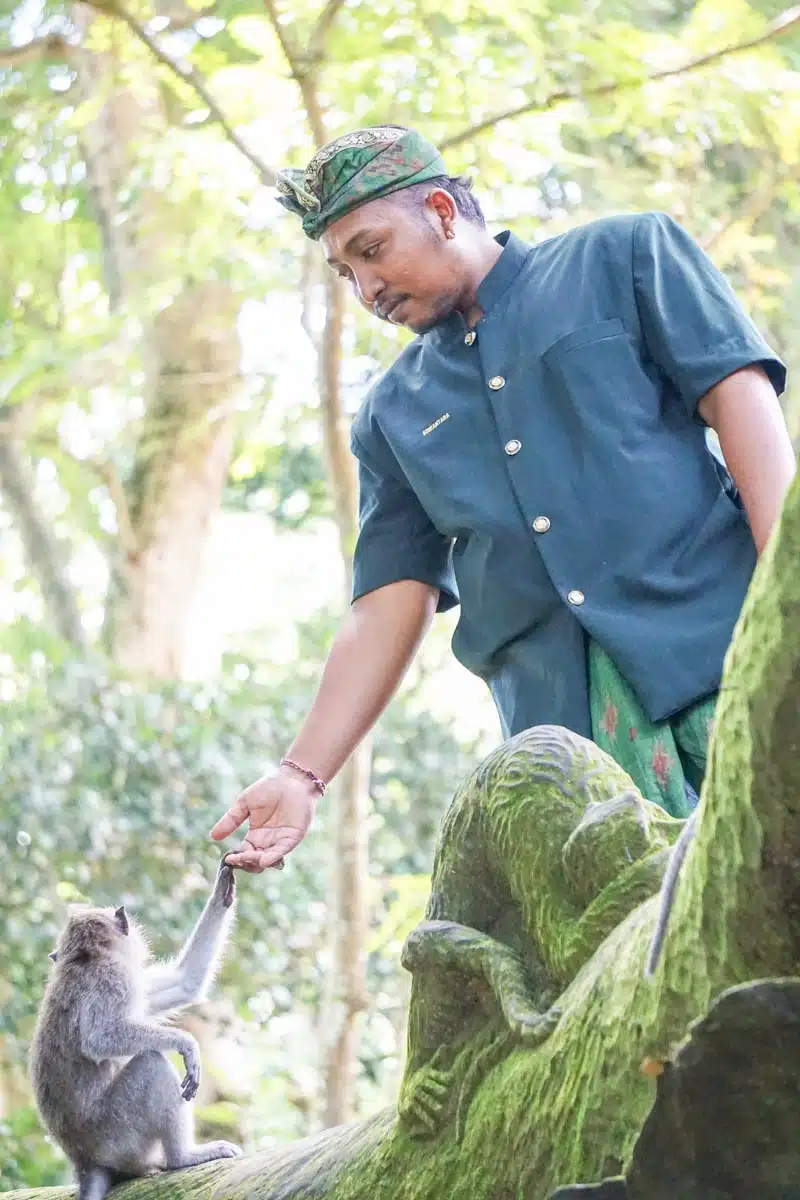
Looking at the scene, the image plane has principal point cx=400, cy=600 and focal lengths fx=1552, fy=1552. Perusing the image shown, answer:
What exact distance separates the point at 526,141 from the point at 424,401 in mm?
2497

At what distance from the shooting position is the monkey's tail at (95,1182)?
269 centimetres

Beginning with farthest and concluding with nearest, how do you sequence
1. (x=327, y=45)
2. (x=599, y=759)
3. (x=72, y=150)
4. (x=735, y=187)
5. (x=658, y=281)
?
1. (x=72, y=150)
2. (x=735, y=187)
3. (x=327, y=45)
4. (x=658, y=281)
5. (x=599, y=759)

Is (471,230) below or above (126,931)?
above

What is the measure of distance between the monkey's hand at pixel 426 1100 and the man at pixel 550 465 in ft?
1.66

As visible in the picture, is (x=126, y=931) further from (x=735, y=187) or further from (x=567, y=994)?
(x=735, y=187)

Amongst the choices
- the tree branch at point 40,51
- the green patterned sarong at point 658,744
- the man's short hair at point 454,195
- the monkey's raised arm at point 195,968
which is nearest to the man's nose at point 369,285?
the man's short hair at point 454,195

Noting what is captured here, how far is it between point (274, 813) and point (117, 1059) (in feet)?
2.31

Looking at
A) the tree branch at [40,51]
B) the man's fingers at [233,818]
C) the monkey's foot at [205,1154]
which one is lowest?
the monkey's foot at [205,1154]

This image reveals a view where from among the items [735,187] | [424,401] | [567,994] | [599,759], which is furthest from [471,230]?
[735,187]

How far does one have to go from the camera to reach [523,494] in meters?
2.39

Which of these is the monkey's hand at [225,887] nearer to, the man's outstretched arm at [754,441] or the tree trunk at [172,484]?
the man's outstretched arm at [754,441]

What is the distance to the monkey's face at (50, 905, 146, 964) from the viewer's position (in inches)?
119

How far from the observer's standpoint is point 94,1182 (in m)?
2.71

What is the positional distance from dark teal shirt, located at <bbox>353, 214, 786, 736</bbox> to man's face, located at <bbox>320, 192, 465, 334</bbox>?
72 mm
